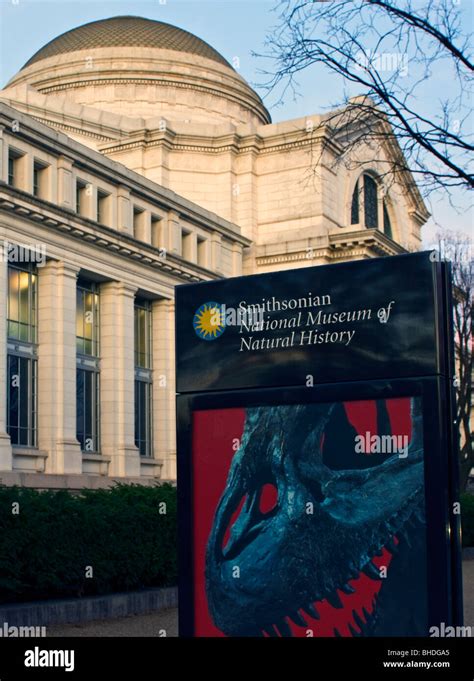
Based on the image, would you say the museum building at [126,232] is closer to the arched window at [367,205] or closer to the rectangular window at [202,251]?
the rectangular window at [202,251]

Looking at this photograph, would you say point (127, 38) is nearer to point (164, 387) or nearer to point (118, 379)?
point (164, 387)

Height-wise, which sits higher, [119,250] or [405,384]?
[119,250]

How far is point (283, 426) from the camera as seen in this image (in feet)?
23.4

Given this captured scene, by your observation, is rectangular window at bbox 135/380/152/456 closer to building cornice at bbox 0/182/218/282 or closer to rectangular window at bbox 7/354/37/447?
building cornice at bbox 0/182/218/282

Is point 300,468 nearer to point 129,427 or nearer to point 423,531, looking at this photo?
point 423,531

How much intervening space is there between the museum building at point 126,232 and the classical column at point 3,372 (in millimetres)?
69

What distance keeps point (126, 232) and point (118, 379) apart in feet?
20.3

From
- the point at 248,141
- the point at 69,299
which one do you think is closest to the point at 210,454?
the point at 69,299

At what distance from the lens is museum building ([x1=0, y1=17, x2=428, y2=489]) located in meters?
36.2

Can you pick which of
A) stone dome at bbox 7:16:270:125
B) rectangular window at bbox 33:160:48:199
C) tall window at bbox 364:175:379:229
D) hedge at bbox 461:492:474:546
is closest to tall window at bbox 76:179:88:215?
rectangular window at bbox 33:160:48:199

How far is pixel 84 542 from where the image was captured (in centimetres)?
1647

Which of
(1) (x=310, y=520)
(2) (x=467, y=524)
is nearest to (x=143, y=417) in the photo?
(2) (x=467, y=524)
